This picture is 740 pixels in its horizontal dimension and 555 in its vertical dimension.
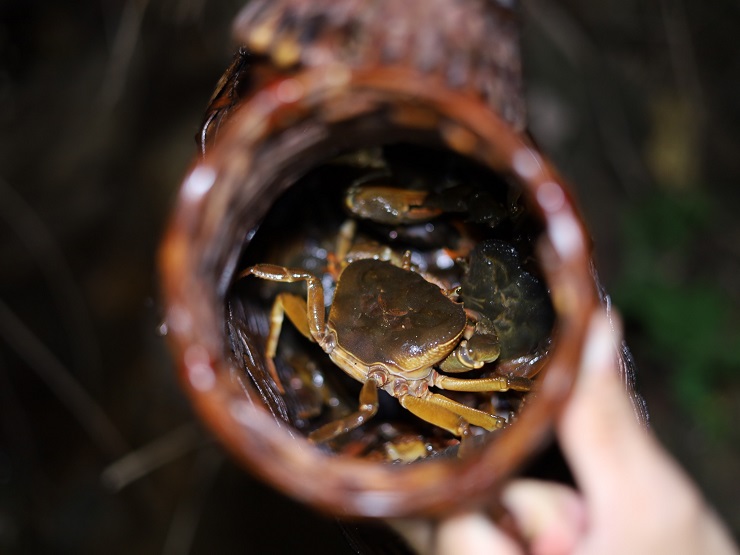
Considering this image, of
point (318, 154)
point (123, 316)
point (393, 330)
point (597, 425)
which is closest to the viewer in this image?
point (597, 425)

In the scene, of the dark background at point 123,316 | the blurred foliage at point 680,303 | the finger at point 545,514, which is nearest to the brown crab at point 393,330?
the finger at point 545,514

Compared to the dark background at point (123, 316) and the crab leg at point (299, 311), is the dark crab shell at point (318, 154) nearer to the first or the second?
the crab leg at point (299, 311)

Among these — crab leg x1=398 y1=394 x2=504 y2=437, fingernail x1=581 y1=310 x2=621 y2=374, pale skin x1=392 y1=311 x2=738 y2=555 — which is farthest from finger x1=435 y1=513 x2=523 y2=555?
crab leg x1=398 y1=394 x2=504 y2=437

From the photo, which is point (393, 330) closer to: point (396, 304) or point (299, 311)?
point (396, 304)

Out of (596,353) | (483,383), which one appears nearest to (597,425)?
(596,353)

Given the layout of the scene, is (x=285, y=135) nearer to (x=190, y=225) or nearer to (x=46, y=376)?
(x=190, y=225)

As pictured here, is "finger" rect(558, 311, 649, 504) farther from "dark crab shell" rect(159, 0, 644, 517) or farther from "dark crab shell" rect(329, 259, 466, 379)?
"dark crab shell" rect(329, 259, 466, 379)
